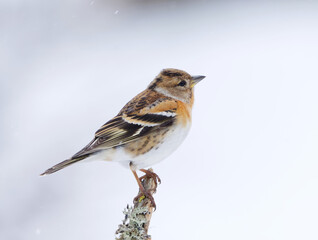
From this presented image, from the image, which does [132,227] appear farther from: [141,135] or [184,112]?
[184,112]

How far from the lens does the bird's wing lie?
94.2 inches

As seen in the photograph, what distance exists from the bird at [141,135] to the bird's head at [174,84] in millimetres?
148

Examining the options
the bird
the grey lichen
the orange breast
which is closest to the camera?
the grey lichen

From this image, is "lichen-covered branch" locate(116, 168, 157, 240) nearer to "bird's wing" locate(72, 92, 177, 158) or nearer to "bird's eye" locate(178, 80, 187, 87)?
"bird's wing" locate(72, 92, 177, 158)

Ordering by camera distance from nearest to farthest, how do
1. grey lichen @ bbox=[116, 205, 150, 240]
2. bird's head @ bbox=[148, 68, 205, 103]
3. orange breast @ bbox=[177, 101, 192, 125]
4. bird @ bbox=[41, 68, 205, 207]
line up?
1. grey lichen @ bbox=[116, 205, 150, 240]
2. bird @ bbox=[41, 68, 205, 207]
3. orange breast @ bbox=[177, 101, 192, 125]
4. bird's head @ bbox=[148, 68, 205, 103]

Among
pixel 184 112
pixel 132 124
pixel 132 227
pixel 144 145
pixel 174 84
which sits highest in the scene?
pixel 174 84

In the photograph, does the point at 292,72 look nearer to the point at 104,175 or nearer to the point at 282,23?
the point at 282,23

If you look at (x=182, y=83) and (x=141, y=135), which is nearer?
(x=141, y=135)

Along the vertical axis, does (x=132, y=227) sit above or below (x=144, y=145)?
below

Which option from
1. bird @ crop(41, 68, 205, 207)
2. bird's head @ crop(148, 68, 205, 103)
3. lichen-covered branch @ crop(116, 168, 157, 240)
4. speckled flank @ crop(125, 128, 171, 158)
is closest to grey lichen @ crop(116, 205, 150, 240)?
lichen-covered branch @ crop(116, 168, 157, 240)

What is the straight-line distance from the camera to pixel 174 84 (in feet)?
9.16

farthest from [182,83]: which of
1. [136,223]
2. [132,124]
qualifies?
[136,223]

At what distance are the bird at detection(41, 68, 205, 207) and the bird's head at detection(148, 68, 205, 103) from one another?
148 millimetres

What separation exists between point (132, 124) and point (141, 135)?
8 cm
